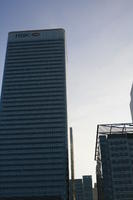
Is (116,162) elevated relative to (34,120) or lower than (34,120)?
lower

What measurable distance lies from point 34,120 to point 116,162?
2914 inches

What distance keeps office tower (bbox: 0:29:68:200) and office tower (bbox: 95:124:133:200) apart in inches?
1732

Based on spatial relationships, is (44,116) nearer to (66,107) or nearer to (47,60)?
(66,107)

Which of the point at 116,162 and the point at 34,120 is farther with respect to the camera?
the point at 34,120

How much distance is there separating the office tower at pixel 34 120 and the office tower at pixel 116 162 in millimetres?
44001

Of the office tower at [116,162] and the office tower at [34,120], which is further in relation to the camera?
the office tower at [34,120]

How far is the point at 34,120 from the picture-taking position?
172 metres

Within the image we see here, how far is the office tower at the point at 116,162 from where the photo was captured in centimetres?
10794

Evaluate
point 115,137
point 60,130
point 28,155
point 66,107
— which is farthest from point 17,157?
point 115,137

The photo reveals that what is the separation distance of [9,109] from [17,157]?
3281 cm

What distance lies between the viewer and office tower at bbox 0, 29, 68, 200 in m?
154

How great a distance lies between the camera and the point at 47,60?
190 m

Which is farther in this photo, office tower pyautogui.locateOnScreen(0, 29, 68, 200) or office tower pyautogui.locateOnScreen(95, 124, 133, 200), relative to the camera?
office tower pyautogui.locateOnScreen(0, 29, 68, 200)

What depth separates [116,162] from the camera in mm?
111250
